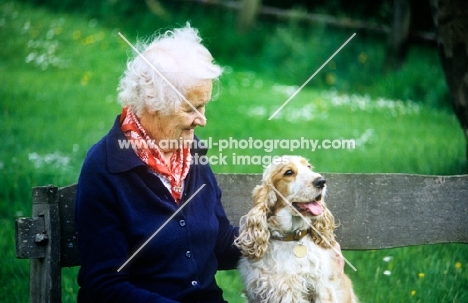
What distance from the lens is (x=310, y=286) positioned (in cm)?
367

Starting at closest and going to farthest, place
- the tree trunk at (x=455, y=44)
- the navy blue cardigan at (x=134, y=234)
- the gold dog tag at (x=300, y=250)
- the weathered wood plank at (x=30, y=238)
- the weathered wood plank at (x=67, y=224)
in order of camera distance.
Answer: the navy blue cardigan at (x=134, y=234) < the weathered wood plank at (x=30, y=238) < the weathered wood plank at (x=67, y=224) < the gold dog tag at (x=300, y=250) < the tree trunk at (x=455, y=44)

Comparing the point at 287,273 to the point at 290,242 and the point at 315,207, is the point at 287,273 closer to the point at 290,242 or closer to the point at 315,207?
the point at 290,242

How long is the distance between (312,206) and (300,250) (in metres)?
0.23

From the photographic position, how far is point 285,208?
3.74 m

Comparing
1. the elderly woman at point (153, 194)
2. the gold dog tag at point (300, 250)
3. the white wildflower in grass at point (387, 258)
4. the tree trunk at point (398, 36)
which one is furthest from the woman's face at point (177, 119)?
the tree trunk at point (398, 36)

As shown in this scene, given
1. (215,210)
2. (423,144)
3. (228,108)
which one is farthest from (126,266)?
(228,108)

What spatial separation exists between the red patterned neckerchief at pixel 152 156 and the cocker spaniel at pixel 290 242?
17.2 inches

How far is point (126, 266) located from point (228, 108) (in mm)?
5811

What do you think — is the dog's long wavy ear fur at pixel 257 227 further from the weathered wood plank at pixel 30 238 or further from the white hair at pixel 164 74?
the weathered wood plank at pixel 30 238

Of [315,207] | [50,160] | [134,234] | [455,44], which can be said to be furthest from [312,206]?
[50,160]

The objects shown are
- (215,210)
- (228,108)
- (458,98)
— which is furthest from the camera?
(228,108)

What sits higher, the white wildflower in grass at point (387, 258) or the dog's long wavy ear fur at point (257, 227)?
the dog's long wavy ear fur at point (257, 227)

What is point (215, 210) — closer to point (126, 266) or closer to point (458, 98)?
point (126, 266)

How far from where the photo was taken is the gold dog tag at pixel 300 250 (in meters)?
3.67
